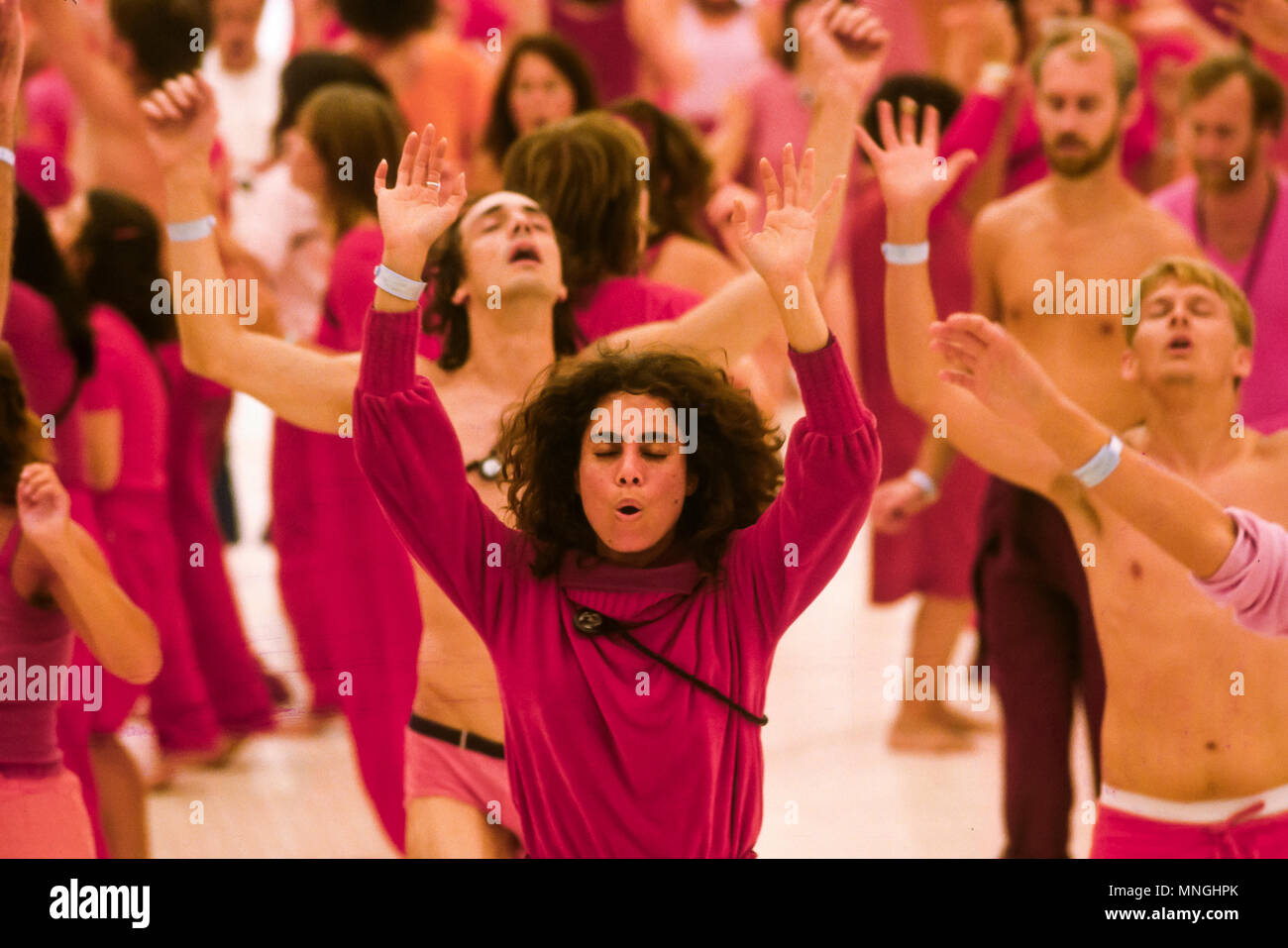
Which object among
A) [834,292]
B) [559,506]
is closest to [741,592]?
[559,506]

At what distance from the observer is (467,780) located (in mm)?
2854

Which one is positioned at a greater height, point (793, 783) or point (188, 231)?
point (188, 231)

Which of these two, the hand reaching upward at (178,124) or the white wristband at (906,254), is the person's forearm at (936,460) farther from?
the hand reaching upward at (178,124)

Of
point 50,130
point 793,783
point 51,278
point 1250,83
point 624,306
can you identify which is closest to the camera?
point 624,306

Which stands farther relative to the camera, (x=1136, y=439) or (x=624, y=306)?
(x=624, y=306)

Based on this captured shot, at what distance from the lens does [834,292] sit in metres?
5.50

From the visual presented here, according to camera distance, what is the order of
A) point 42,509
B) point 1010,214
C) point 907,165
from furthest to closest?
1. point 1010,214
2. point 907,165
3. point 42,509

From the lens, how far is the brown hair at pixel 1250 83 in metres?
3.86

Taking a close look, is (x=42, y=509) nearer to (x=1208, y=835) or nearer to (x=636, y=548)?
(x=636, y=548)

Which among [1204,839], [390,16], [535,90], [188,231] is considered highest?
[390,16]

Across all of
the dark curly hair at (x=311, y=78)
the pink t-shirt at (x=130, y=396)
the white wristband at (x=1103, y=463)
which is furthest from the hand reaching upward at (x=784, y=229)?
the dark curly hair at (x=311, y=78)

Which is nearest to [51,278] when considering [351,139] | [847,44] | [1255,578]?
[351,139]

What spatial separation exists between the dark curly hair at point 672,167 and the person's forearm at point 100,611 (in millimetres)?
1337
